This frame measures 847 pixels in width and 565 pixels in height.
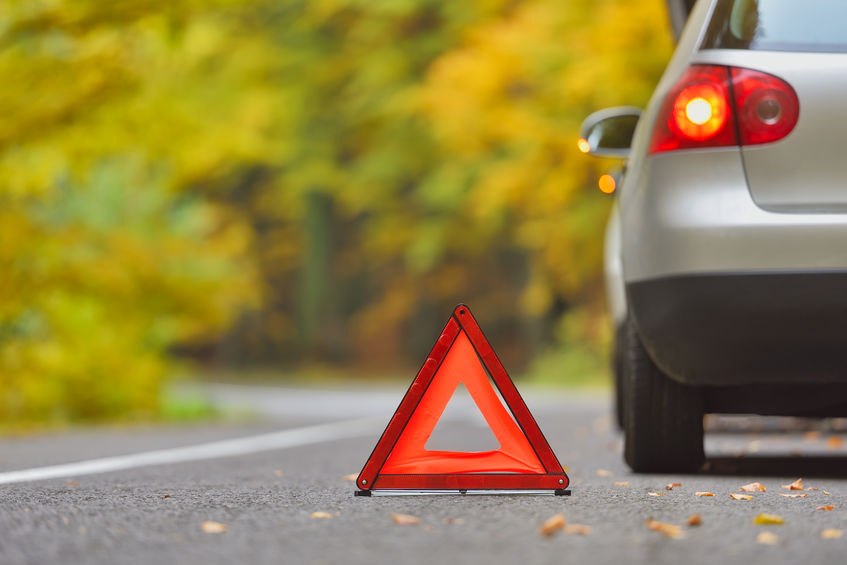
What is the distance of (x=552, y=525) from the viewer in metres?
4.03

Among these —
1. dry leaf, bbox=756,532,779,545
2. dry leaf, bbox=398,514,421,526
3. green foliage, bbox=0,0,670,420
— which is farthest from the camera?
green foliage, bbox=0,0,670,420

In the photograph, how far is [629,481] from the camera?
18.2 feet

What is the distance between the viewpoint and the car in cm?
485

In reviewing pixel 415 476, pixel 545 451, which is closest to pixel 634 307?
pixel 545 451

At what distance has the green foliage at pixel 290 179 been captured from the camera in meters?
12.2

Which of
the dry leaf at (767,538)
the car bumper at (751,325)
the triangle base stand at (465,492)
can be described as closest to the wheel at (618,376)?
the car bumper at (751,325)

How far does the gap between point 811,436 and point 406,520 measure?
5.63 m

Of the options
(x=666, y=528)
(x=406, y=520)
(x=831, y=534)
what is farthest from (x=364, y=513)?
(x=831, y=534)

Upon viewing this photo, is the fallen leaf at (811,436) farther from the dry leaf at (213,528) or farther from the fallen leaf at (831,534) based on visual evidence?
the dry leaf at (213,528)

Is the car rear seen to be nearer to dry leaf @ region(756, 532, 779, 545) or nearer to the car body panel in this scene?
the car body panel

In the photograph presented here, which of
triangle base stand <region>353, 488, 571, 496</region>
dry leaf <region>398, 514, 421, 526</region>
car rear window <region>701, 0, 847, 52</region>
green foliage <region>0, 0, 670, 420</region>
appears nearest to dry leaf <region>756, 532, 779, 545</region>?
dry leaf <region>398, 514, 421, 526</region>

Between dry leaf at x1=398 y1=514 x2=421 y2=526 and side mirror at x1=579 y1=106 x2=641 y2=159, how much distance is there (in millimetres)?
2475

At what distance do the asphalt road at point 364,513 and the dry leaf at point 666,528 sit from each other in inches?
1.6

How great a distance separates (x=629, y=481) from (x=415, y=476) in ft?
3.49
